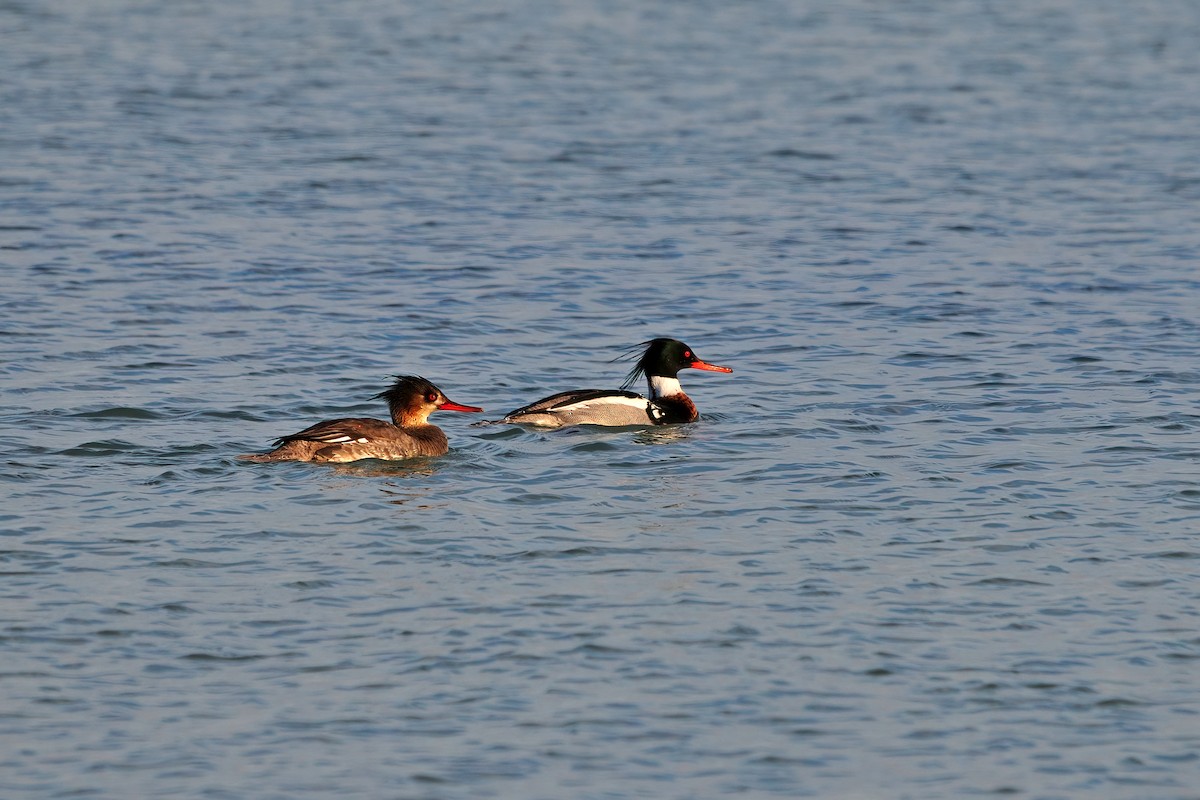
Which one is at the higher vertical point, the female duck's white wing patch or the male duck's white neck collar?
→ the female duck's white wing patch

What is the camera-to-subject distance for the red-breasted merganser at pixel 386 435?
51.5 ft

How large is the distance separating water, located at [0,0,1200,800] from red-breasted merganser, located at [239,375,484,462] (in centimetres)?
18

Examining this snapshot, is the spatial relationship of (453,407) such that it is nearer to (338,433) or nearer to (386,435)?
(386,435)

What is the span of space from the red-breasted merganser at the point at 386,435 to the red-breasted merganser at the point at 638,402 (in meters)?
0.70

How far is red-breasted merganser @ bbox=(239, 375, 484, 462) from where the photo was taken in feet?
51.5

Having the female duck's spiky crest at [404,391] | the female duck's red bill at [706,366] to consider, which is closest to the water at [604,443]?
the female duck's red bill at [706,366]

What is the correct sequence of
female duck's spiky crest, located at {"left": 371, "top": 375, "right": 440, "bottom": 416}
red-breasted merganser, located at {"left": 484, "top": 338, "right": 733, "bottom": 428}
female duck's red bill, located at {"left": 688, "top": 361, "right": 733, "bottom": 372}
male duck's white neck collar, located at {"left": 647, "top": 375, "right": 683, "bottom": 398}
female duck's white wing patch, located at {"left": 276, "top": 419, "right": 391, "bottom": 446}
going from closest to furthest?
female duck's white wing patch, located at {"left": 276, "top": 419, "right": 391, "bottom": 446} < female duck's spiky crest, located at {"left": 371, "top": 375, "right": 440, "bottom": 416} < red-breasted merganser, located at {"left": 484, "top": 338, "right": 733, "bottom": 428} < male duck's white neck collar, located at {"left": 647, "top": 375, "right": 683, "bottom": 398} < female duck's red bill, located at {"left": 688, "top": 361, "right": 733, "bottom": 372}

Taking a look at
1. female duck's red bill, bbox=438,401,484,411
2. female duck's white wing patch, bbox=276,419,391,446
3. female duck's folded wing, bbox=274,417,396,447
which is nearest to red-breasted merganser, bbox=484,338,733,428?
female duck's red bill, bbox=438,401,484,411

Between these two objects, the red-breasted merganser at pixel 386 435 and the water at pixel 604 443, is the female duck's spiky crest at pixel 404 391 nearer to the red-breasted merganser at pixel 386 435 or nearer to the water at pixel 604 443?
the red-breasted merganser at pixel 386 435

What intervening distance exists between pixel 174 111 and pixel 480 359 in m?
16.5

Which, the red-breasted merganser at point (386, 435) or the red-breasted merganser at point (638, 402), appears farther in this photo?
the red-breasted merganser at point (638, 402)

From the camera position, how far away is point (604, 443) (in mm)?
17203

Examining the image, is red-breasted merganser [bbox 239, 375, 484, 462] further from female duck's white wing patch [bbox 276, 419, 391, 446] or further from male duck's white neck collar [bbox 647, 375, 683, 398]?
male duck's white neck collar [bbox 647, 375, 683, 398]

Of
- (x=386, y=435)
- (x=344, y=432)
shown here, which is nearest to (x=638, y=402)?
(x=386, y=435)
